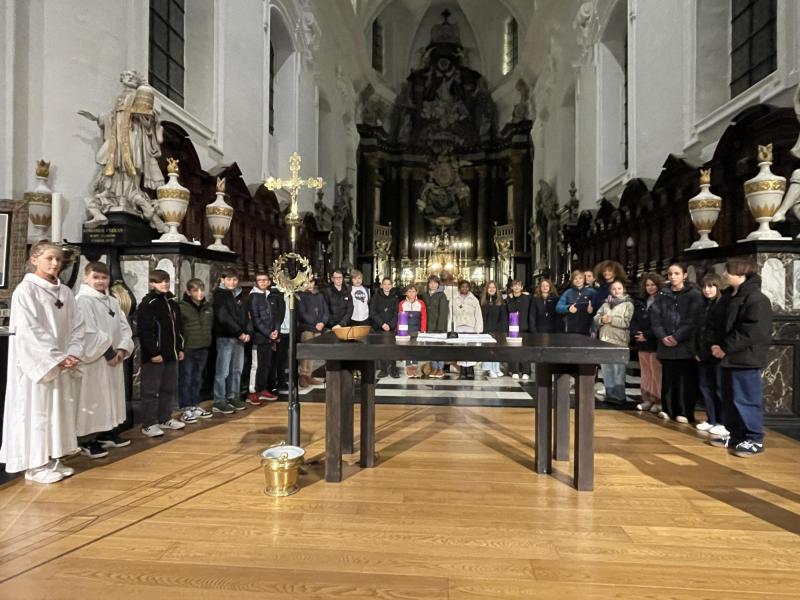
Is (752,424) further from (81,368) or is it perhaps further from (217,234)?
(217,234)

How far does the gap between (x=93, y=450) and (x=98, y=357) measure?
753 mm

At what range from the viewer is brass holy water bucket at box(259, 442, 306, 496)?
3070 mm

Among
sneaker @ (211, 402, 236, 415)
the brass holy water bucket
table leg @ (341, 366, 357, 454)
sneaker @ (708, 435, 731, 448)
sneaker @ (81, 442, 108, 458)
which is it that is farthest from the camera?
sneaker @ (211, 402, 236, 415)

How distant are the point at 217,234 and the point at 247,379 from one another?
103 inches

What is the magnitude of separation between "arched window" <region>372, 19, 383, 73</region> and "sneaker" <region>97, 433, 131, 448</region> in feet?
71.4

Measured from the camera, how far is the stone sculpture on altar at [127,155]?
237 inches

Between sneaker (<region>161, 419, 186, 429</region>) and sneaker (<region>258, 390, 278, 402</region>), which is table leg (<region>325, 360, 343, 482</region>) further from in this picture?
sneaker (<region>258, 390, 278, 402</region>)

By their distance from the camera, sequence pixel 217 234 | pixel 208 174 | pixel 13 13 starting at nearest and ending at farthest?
pixel 13 13, pixel 217 234, pixel 208 174

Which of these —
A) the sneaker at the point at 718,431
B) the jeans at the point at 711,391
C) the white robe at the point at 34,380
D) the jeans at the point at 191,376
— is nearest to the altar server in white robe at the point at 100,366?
the white robe at the point at 34,380

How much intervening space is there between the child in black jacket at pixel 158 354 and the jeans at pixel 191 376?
454 millimetres

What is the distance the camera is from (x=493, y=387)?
6777 mm

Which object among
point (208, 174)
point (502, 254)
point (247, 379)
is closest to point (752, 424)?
point (247, 379)

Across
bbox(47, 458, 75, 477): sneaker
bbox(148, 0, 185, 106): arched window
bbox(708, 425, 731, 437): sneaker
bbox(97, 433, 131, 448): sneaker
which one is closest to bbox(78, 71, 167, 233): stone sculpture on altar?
bbox(148, 0, 185, 106): arched window

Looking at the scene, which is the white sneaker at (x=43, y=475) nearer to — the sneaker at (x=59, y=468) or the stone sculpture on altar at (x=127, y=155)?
the sneaker at (x=59, y=468)
